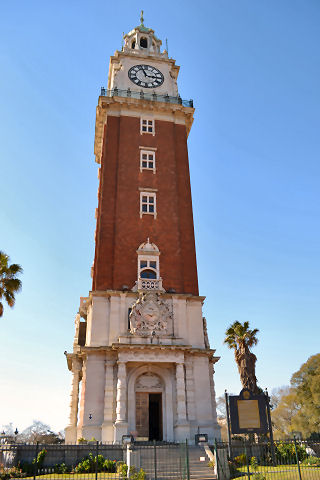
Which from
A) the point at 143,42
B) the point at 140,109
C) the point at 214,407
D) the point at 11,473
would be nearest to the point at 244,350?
the point at 214,407

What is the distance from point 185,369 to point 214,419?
394cm

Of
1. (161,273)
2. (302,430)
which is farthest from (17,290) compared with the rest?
(302,430)

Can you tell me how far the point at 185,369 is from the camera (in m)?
28.8

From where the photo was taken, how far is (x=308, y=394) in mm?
45750

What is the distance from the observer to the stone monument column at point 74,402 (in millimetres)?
27517

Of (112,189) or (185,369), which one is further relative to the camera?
(112,189)

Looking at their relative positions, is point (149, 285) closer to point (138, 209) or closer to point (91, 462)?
point (138, 209)

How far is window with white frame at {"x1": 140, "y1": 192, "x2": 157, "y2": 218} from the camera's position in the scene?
114 ft

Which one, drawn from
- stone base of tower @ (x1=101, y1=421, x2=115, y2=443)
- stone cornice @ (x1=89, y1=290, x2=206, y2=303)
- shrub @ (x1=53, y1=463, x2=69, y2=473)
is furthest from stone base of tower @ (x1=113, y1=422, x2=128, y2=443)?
stone cornice @ (x1=89, y1=290, x2=206, y2=303)

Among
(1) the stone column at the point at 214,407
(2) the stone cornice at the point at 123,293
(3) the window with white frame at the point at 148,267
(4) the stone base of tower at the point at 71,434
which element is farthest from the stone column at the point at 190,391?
(4) the stone base of tower at the point at 71,434

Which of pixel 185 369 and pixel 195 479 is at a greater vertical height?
pixel 185 369

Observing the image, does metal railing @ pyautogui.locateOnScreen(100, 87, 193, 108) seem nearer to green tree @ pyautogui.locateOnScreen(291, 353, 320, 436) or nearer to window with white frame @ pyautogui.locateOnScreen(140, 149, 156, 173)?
window with white frame @ pyautogui.locateOnScreen(140, 149, 156, 173)

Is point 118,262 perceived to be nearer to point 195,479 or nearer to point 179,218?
point 179,218

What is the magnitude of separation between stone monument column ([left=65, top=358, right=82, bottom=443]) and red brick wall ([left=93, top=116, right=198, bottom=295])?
6.16 m
